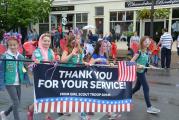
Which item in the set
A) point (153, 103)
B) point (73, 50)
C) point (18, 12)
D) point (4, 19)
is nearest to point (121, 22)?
point (18, 12)

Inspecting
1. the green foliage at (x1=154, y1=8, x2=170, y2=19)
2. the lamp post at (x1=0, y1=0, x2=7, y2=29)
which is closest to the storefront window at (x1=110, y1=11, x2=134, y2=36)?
the green foliage at (x1=154, y1=8, x2=170, y2=19)

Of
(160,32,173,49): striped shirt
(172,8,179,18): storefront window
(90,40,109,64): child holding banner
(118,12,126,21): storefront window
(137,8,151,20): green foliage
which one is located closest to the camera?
(90,40,109,64): child holding banner

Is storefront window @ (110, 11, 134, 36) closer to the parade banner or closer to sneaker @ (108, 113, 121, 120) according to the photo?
sneaker @ (108, 113, 121, 120)

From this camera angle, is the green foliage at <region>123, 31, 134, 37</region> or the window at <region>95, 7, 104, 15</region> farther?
the window at <region>95, 7, 104, 15</region>

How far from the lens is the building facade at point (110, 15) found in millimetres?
30036

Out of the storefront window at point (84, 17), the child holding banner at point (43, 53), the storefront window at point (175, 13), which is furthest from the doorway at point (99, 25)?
the child holding banner at point (43, 53)

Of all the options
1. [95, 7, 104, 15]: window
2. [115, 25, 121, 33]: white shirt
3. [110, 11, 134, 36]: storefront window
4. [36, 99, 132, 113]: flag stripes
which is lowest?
[36, 99, 132, 113]: flag stripes

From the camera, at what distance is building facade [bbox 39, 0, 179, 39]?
30.0 meters

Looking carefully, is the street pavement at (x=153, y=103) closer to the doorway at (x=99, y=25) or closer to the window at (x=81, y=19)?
the doorway at (x=99, y=25)

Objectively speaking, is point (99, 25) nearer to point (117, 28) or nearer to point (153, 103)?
point (117, 28)

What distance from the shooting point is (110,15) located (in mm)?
33844

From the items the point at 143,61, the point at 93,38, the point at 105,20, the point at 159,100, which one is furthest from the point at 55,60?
the point at 105,20

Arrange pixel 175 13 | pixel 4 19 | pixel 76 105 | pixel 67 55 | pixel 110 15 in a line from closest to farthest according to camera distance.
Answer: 1. pixel 76 105
2. pixel 67 55
3. pixel 4 19
4. pixel 175 13
5. pixel 110 15

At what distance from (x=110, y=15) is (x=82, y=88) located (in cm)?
2729
